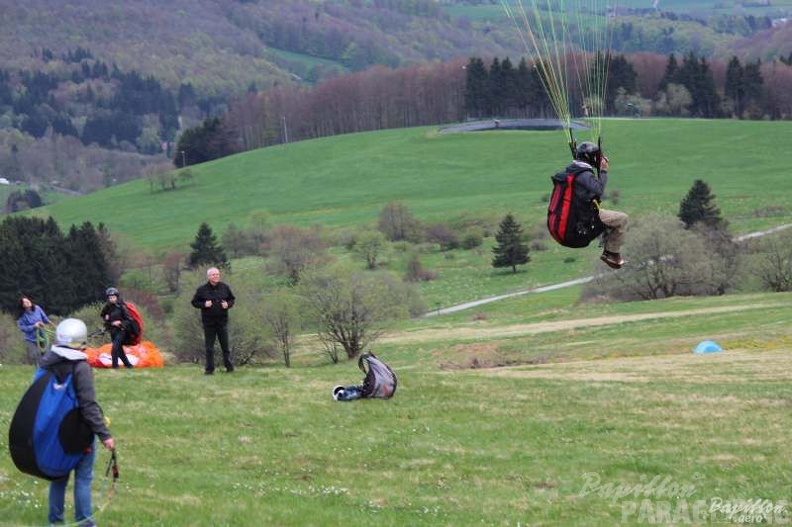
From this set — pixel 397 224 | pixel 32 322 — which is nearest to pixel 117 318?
pixel 32 322

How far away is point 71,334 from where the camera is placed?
1231cm

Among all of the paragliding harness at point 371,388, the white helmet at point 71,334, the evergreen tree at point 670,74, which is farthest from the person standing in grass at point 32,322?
the evergreen tree at point 670,74

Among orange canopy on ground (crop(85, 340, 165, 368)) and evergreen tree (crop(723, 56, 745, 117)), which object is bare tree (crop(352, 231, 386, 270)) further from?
evergreen tree (crop(723, 56, 745, 117))

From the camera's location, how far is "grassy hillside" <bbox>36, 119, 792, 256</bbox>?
124m

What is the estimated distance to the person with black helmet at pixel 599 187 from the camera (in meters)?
19.2

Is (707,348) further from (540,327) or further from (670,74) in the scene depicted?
(670,74)

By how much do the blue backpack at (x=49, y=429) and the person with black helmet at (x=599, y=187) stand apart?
32.5ft

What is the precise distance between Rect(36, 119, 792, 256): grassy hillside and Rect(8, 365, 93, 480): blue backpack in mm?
101244

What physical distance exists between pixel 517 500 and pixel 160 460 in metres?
5.46

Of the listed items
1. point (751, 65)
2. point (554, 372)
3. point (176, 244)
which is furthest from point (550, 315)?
point (751, 65)

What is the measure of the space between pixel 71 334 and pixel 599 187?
9.92 metres

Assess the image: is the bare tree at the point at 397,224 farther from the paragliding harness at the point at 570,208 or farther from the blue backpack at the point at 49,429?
the blue backpack at the point at 49,429

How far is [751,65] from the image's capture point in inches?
6447

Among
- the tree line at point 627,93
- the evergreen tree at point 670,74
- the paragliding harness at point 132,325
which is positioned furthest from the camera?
the evergreen tree at point 670,74
